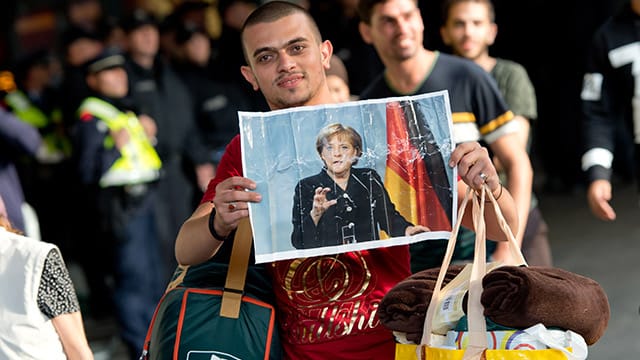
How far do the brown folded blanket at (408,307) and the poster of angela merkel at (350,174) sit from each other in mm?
164

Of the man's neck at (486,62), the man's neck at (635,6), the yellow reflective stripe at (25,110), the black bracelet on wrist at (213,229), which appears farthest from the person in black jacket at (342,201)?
the yellow reflective stripe at (25,110)

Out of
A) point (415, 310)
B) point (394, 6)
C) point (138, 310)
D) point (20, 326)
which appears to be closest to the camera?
point (415, 310)

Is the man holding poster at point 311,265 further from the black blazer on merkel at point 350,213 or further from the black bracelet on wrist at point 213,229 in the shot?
the black blazer on merkel at point 350,213

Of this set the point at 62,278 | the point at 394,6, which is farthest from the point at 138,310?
the point at 62,278

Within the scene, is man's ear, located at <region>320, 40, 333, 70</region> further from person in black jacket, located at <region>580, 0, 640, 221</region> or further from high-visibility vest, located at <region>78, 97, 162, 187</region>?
high-visibility vest, located at <region>78, 97, 162, 187</region>

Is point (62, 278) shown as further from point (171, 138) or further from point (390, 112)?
point (171, 138)

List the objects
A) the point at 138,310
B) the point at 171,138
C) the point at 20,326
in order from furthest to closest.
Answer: the point at 171,138, the point at 138,310, the point at 20,326

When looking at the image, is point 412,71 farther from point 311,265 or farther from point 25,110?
point 25,110

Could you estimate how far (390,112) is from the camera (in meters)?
3.65

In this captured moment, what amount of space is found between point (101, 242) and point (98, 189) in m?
0.41

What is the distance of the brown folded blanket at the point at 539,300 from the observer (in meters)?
3.20

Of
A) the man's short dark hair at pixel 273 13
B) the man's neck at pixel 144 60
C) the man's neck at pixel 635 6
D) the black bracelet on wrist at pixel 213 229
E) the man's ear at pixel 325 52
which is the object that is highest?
the man's short dark hair at pixel 273 13

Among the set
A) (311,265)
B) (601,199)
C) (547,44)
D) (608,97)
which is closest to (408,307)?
(311,265)

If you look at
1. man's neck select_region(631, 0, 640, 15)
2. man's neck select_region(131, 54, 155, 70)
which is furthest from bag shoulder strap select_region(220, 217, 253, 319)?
man's neck select_region(131, 54, 155, 70)
